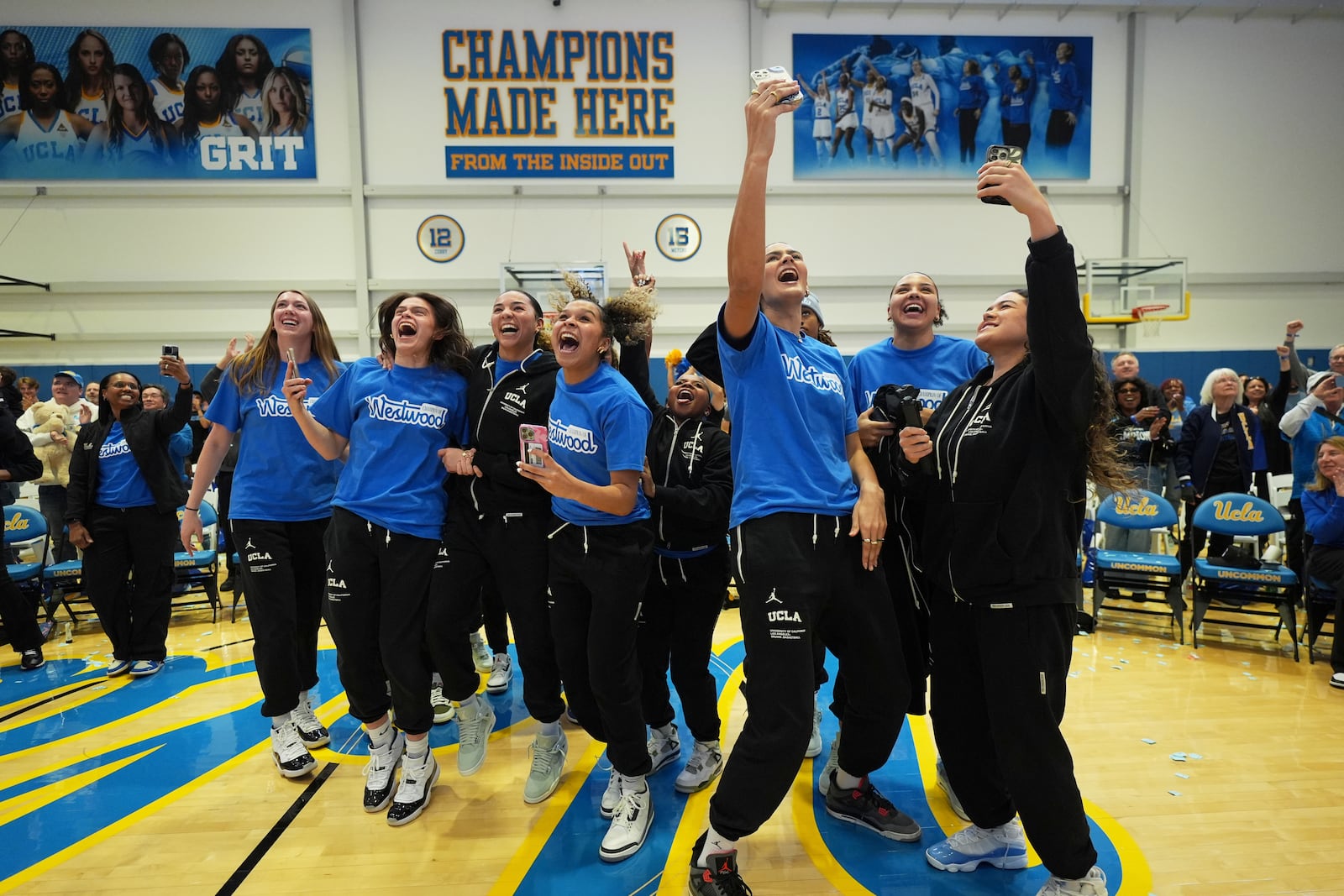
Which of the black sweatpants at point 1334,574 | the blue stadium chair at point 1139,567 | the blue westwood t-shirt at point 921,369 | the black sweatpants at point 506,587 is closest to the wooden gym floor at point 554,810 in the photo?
the black sweatpants at point 1334,574

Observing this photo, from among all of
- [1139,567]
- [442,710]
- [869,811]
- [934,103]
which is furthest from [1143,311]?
[442,710]

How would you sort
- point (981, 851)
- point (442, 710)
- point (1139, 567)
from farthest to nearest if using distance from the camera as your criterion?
1. point (1139, 567)
2. point (442, 710)
3. point (981, 851)

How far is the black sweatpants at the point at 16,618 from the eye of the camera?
16.6ft

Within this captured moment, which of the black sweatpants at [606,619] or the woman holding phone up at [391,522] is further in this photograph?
the woman holding phone up at [391,522]

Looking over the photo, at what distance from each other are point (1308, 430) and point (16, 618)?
9.82 metres

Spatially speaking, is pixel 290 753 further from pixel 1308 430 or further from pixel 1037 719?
pixel 1308 430

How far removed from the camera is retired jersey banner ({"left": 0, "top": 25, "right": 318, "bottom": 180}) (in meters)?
11.0

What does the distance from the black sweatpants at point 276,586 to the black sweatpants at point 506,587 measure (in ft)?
2.28

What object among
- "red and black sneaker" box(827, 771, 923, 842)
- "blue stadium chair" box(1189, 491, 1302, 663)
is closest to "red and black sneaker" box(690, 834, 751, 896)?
"red and black sneaker" box(827, 771, 923, 842)

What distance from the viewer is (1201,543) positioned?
6.16 metres

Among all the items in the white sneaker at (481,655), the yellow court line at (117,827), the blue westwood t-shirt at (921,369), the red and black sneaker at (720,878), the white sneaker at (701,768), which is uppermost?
the blue westwood t-shirt at (921,369)

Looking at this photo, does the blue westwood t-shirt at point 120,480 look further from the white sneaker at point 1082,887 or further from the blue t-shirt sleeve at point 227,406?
the white sneaker at point 1082,887

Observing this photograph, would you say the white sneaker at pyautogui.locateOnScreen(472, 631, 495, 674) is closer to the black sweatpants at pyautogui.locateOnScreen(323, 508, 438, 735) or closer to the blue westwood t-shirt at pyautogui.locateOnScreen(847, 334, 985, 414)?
the black sweatpants at pyautogui.locateOnScreen(323, 508, 438, 735)

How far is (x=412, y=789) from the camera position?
121 inches
